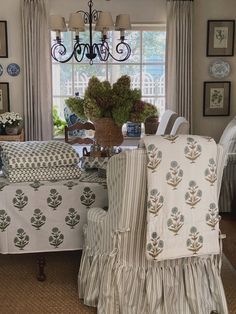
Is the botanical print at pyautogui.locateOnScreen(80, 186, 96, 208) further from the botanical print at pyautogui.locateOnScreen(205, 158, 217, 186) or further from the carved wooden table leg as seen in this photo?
the botanical print at pyautogui.locateOnScreen(205, 158, 217, 186)

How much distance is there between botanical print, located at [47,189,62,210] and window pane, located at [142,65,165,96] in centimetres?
334

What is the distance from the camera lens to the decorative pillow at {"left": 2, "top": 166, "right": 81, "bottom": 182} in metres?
2.64

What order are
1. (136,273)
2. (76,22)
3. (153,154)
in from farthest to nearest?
(76,22) < (136,273) < (153,154)

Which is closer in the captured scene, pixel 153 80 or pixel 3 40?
pixel 3 40

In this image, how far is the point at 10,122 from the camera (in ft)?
16.4

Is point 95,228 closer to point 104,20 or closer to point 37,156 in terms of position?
point 37,156

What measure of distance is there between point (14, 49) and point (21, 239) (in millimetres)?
3327

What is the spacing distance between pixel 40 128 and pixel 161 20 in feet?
6.77

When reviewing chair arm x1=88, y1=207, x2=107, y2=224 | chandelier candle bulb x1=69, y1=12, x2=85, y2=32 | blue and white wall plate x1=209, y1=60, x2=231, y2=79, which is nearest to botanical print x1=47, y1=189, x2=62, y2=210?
chair arm x1=88, y1=207, x2=107, y2=224

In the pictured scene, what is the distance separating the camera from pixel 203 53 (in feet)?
18.0

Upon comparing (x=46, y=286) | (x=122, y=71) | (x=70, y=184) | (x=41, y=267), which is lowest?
(x=46, y=286)

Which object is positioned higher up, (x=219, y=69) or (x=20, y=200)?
(x=219, y=69)

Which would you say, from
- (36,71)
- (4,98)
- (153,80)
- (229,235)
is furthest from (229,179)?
(4,98)

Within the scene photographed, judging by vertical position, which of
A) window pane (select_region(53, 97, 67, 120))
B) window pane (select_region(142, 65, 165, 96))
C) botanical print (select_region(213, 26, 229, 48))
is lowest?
window pane (select_region(53, 97, 67, 120))
